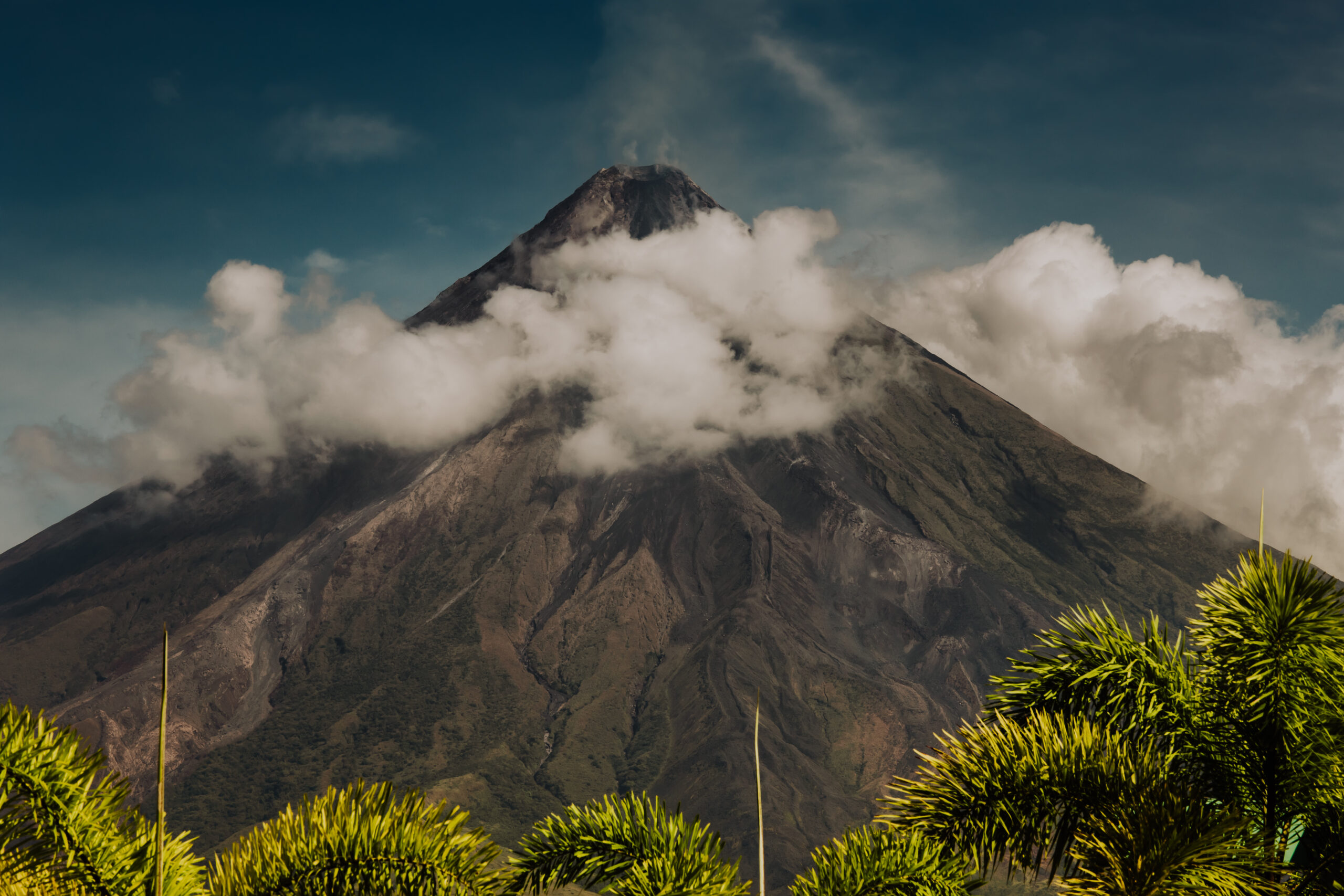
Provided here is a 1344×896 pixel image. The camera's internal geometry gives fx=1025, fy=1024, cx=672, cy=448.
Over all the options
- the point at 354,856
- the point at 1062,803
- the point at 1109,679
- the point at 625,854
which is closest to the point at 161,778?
the point at 354,856

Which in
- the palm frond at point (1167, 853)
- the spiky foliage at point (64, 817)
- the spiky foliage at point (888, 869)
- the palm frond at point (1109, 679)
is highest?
the palm frond at point (1109, 679)

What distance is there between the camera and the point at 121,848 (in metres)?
6.90

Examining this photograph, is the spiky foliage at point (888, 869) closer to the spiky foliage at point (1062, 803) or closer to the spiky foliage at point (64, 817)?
the spiky foliage at point (1062, 803)

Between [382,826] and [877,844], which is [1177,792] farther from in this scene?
[382,826]

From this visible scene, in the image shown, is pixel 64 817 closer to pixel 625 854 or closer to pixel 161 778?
pixel 161 778

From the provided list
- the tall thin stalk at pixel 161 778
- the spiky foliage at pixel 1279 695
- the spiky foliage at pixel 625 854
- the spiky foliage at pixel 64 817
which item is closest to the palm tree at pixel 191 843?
the spiky foliage at pixel 64 817

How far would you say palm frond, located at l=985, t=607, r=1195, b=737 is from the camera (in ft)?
27.1

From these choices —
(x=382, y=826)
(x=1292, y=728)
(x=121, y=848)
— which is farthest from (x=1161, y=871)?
(x=121, y=848)

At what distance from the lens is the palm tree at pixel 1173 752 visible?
23.8 ft

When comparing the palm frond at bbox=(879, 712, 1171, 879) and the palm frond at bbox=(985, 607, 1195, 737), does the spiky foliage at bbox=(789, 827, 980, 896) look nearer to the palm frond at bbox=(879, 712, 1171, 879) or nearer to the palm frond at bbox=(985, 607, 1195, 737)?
the palm frond at bbox=(879, 712, 1171, 879)

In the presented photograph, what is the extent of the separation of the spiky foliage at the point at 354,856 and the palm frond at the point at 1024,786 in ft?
10.8

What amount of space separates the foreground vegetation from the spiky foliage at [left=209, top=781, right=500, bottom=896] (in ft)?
0.05

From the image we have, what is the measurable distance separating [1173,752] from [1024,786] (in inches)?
50.7

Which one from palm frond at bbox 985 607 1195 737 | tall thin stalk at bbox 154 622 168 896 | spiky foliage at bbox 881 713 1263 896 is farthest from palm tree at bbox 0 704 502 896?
palm frond at bbox 985 607 1195 737
